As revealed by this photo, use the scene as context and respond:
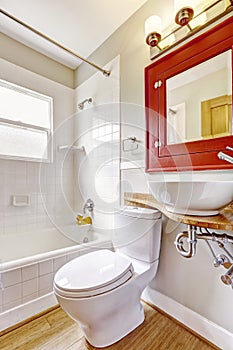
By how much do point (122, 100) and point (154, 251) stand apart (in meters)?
1.39

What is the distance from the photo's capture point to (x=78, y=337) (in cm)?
123

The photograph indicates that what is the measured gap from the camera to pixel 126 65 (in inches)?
71.2

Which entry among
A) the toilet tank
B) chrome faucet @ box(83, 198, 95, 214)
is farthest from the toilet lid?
chrome faucet @ box(83, 198, 95, 214)

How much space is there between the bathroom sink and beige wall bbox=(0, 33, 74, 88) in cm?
218

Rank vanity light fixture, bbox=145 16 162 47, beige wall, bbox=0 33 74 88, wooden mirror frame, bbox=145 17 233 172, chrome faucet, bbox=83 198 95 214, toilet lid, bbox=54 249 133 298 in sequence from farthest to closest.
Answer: chrome faucet, bbox=83 198 95 214, beige wall, bbox=0 33 74 88, vanity light fixture, bbox=145 16 162 47, wooden mirror frame, bbox=145 17 233 172, toilet lid, bbox=54 249 133 298

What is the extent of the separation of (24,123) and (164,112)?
5.48 feet


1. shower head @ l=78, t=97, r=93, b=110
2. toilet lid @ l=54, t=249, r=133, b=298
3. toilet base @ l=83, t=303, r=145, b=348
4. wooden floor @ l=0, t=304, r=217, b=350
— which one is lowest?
wooden floor @ l=0, t=304, r=217, b=350

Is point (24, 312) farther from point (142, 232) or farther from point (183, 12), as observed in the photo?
point (183, 12)

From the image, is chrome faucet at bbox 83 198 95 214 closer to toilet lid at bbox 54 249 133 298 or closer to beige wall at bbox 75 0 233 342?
beige wall at bbox 75 0 233 342

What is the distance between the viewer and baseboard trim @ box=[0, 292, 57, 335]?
1260 mm

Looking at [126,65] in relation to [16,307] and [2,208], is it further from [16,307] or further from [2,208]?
[16,307]

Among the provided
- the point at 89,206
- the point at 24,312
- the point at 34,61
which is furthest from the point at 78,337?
the point at 34,61

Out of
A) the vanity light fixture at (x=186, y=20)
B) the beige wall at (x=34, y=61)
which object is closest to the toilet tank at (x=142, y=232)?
the vanity light fixture at (x=186, y=20)

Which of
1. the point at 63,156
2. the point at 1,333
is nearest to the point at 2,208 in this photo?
the point at 63,156
